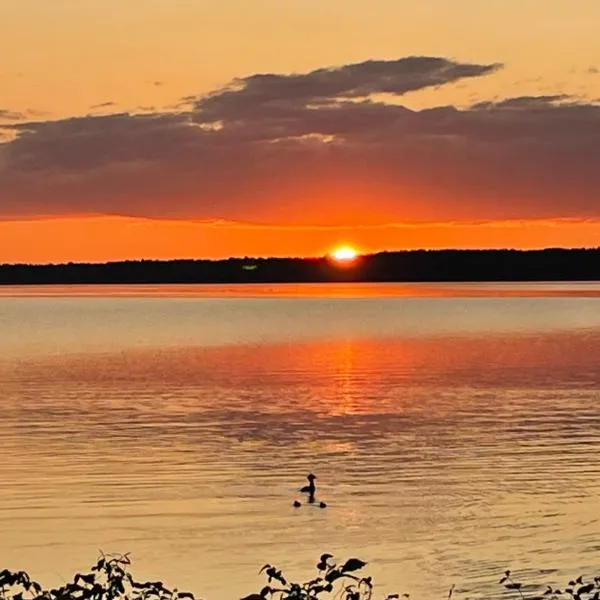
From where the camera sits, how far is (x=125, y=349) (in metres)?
94.6

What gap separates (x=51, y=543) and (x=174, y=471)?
27.1ft

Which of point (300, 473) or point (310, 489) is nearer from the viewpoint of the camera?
point (310, 489)

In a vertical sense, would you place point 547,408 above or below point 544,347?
below

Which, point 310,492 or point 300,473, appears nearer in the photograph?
point 310,492

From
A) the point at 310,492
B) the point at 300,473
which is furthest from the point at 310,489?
the point at 300,473

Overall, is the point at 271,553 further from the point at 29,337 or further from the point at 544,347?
the point at 29,337

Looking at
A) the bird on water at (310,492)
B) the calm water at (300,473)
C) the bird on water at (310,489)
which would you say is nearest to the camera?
the calm water at (300,473)

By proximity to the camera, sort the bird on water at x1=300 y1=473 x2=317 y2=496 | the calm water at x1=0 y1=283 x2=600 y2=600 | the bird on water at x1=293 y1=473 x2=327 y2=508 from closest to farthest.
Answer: the calm water at x1=0 y1=283 x2=600 y2=600 < the bird on water at x1=293 y1=473 x2=327 y2=508 < the bird on water at x1=300 y1=473 x2=317 y2=496

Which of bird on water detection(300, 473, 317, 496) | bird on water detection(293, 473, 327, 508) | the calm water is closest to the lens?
the calm water

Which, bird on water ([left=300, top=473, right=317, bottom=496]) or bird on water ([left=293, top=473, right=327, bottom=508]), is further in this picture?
bird on water ([left=300, top=473, right=317, bottom=496])

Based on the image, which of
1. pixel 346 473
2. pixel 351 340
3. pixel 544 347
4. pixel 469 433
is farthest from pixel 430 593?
pixel 351 340

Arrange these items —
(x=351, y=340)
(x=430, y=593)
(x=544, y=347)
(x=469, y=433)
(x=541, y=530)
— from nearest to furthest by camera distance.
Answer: (x=430, y=593) < (x=541, y=530) < (x=469, y=433) < (x=544, y=347) < (x=351, y=340)

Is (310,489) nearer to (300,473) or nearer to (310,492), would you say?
(310,492)

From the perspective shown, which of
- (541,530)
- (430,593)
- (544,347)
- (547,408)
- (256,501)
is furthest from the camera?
(544,347)
